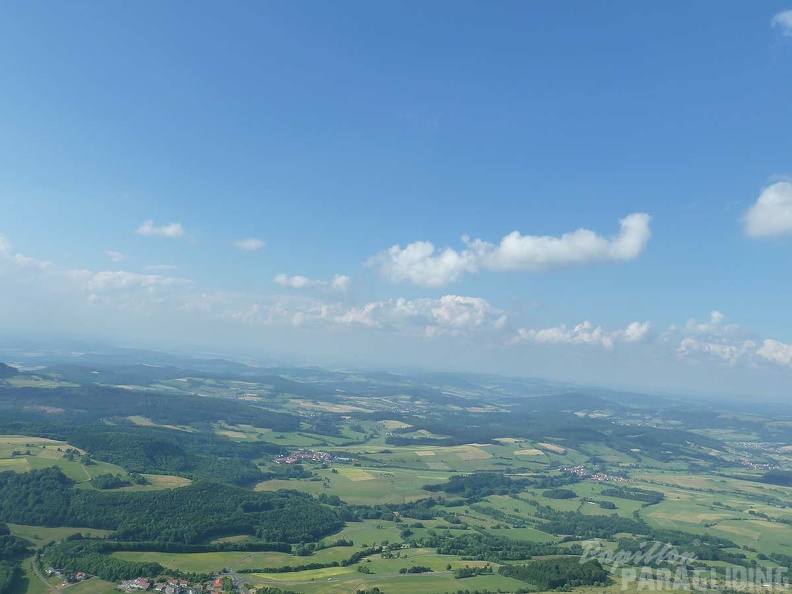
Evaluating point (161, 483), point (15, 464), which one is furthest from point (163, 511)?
point (15, 464)

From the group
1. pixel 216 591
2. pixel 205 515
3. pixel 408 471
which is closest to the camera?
pixel 216 591

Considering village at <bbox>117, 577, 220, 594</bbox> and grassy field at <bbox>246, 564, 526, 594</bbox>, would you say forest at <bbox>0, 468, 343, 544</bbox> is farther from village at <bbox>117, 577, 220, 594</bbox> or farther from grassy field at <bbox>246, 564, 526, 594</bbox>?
grassy field at <bbox>246, 564, 526, 594</bbox>

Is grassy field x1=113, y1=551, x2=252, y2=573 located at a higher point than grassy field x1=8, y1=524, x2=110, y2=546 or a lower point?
higher

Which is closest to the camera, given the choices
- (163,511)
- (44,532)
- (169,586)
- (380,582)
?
(169,586)

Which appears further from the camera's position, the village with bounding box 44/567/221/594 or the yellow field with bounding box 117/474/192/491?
the yellow field with bounding box 117/474/192/491

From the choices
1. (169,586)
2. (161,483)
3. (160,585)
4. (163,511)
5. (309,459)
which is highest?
(161,483)

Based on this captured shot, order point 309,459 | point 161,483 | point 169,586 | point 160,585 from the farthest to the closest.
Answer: point 309,459 < point 161,483 < point 160,585 < point 169,586

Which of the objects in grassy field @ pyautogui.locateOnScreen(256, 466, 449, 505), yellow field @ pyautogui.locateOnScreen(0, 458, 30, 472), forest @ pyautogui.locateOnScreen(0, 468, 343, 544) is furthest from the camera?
grassy field @ pyautogui.locateOnScreen(256, 466, 449, 505)

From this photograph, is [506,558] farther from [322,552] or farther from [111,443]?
[111,443]

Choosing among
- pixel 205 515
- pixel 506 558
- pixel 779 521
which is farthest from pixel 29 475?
pixel 779 521

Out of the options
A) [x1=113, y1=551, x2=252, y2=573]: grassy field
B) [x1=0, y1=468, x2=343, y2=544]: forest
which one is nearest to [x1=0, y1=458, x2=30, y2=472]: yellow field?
[x1=0, y1=468, x2=343, y2=544]: forest

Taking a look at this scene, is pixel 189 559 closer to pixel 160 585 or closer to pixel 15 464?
pixel 160 585
